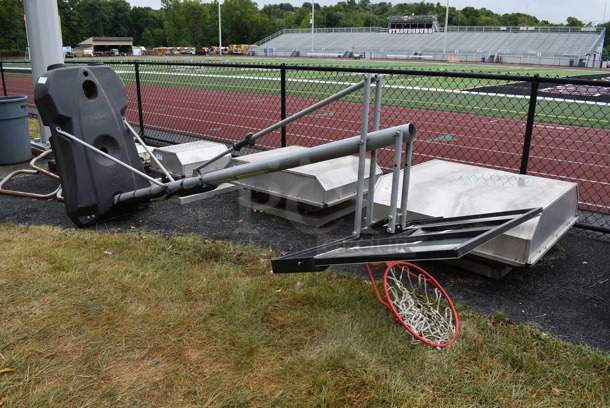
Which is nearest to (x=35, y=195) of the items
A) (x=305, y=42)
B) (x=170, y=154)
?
(x=170, y=154)

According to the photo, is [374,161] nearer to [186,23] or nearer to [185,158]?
[185,158]

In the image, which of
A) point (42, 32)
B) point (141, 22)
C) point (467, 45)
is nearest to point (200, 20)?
point (141, 22)

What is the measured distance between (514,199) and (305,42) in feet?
294

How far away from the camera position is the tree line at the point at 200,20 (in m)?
117

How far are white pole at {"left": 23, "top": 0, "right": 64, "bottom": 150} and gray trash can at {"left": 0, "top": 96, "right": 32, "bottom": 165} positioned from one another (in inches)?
28.1

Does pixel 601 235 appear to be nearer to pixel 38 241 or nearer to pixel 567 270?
pixel 567 270

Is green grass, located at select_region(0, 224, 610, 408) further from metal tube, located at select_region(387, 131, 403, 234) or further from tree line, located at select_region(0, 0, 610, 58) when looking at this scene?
tree line, located at select_region(0, 0, 610, 58)

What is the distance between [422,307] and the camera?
389 centimetres

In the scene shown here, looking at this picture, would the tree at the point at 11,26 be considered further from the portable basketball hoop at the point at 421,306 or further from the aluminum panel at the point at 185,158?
the portable basketball hoop at the point at 421,306

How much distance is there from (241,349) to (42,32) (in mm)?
7325

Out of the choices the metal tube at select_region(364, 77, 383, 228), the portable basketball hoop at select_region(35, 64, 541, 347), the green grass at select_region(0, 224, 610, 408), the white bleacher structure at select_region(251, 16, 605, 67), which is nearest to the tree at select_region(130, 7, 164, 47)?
the white bleacher structure at select_region(251, 16, 605, 67)

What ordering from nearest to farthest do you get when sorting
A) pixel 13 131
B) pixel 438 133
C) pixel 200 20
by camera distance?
pixel 13 131
pixel 438 133
pixel 200 20

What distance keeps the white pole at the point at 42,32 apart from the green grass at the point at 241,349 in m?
5.12

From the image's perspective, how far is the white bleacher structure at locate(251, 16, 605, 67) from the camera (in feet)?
185
